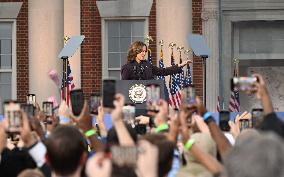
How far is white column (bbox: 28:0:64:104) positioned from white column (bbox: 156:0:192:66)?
6.51 ft

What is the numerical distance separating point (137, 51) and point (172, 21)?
5710 mm

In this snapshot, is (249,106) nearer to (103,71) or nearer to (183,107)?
(103,71)

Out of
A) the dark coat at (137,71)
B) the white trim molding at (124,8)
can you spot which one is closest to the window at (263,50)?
the white trim molding at (124,8)

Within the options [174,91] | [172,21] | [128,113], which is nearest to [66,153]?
[128,113]

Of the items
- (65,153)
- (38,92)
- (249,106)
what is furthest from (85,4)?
(65,153)

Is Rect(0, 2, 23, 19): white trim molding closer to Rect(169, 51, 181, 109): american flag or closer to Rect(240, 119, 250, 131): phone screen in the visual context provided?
Rect(169, 51, 181, 109): american flag

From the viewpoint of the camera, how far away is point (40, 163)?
17.5 ft

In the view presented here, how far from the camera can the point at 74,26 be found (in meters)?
17.6

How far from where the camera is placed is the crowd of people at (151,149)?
10.1 ft

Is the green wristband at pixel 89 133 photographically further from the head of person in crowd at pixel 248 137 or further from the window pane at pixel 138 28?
the window pane at pixel 138 28

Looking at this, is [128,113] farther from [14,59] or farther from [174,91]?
[14,59]

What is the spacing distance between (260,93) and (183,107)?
0.53 metres

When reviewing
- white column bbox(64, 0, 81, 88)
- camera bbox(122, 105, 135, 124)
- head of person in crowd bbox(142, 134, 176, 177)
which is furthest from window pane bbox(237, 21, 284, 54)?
head of person in crowd bbox(142, 134, 176, 177)

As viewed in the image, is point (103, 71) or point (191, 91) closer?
point (191, 91)
